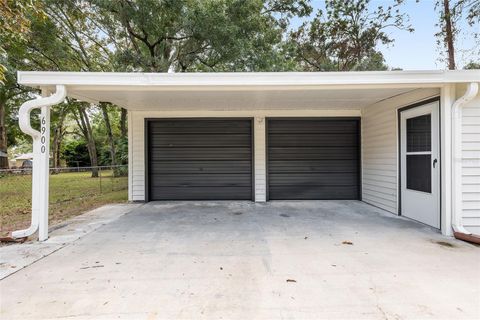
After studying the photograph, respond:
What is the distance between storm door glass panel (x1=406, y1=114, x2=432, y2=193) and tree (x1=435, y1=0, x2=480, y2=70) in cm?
525

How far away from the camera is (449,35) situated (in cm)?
841

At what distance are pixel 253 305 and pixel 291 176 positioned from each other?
4.79m

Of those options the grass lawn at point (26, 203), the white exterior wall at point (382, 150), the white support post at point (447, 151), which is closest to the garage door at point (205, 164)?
the grass lawn at point (26, 203)

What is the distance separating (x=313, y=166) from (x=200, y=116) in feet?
9.78

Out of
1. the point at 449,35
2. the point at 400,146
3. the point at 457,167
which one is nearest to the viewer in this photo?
the point at 457,167

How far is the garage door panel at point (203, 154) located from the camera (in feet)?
21.9

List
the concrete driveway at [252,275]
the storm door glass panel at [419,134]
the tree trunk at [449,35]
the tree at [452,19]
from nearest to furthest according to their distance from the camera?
1. the concrete driveway at [252,275]
2. the storm door glass panel at [419,134]
3. the tree at [452,19]
4. the tree trunk at [449,35]

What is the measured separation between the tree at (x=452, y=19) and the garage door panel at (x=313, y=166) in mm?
5299

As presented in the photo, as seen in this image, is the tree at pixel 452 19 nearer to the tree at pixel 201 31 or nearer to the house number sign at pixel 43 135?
the tree at pixel 201 31

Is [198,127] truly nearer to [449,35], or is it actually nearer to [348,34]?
[348,34]

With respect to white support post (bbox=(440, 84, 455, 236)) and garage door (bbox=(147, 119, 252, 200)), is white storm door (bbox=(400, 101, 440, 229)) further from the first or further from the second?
garage door (bbox=(147, 119, 252, 200))

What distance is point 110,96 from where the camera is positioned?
4699 mm

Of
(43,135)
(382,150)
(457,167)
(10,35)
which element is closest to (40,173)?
(43,135)

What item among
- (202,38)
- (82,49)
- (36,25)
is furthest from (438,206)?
(82,49)
